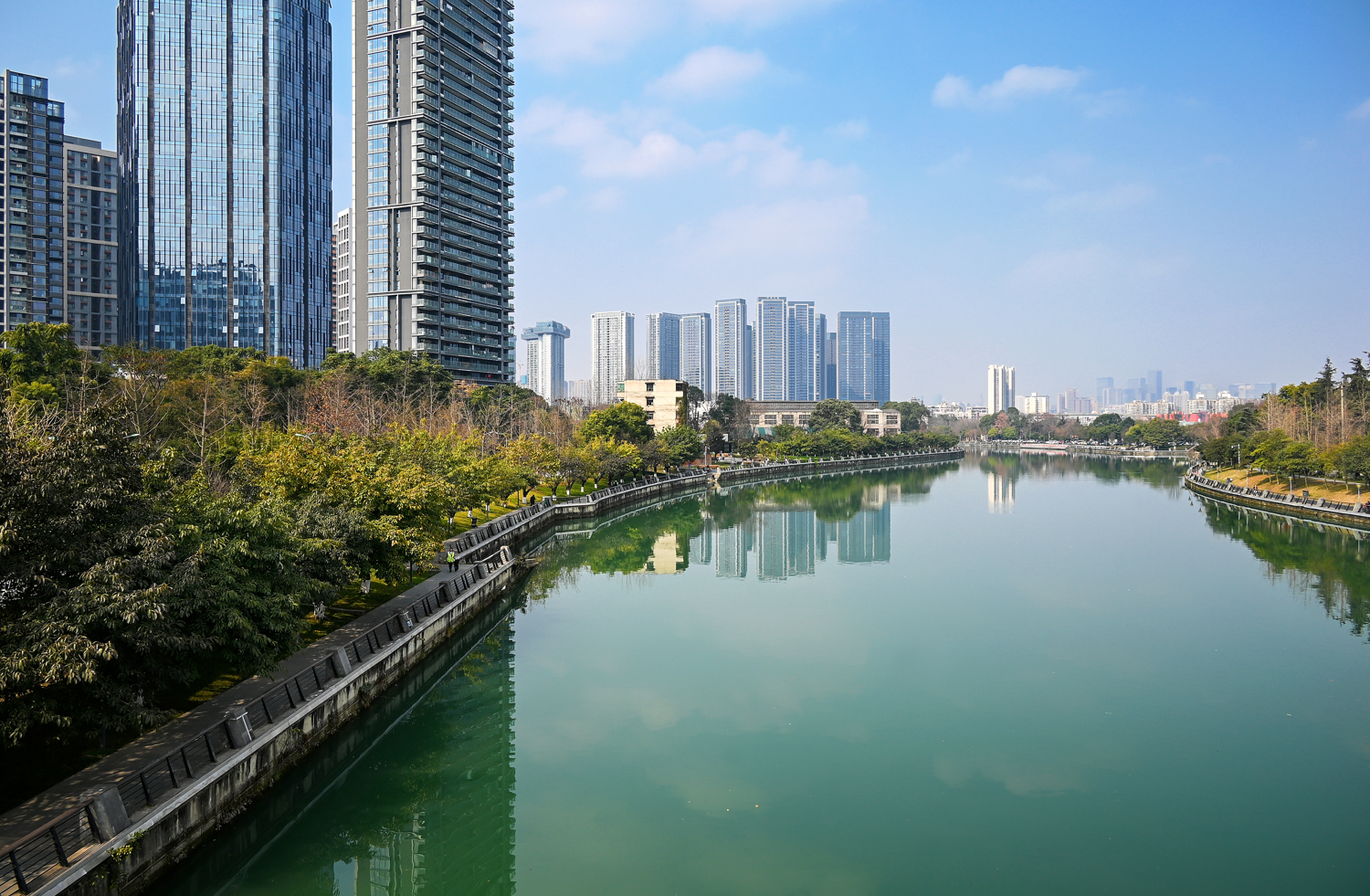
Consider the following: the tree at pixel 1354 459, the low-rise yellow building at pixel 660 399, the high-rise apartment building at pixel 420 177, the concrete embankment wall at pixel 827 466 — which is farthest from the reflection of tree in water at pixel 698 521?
the high-rise apartment building at pixel 420 177

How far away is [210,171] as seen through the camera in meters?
81.6

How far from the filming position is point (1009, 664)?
19469 mm

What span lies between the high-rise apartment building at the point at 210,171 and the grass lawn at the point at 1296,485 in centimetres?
8691

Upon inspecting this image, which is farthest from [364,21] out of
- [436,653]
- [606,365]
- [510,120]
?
[606,365]

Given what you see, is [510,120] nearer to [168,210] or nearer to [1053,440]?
[168,210]

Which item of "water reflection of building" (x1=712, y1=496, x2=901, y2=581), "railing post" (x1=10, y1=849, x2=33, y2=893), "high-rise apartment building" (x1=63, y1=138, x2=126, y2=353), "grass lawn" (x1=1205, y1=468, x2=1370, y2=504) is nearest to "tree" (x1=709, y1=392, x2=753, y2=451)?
"water reflection of building" (x1=712, y1=496, x2=901, y2=581)

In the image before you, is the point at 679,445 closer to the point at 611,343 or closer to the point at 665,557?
the point at 665,557

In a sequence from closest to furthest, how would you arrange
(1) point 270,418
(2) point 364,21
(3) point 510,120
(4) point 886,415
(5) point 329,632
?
(5) point 329,632 < (1) point 270,418 < (2) point 364,21 < (3) point 510,120 < (4) point 886,415

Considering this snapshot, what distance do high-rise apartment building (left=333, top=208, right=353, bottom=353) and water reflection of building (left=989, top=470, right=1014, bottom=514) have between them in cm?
5945

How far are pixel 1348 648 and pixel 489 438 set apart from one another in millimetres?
41860

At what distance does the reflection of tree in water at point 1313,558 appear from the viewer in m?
25.9

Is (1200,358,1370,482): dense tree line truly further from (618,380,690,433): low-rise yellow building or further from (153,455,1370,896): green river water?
(618,380,690,433): low-rise yellow building

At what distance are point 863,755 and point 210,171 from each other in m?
90.0

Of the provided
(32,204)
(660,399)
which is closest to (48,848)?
(660,399)
